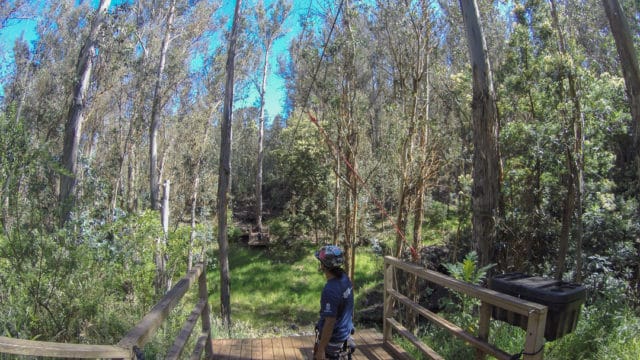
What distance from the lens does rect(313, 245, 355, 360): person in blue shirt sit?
10.7 ft

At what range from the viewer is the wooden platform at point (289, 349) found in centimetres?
487

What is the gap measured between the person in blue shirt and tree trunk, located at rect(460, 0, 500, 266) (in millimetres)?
2494

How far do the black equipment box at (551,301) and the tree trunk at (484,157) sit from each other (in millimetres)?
2082

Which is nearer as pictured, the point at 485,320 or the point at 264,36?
the point at 485,320

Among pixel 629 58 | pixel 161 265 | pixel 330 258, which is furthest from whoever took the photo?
pixel 161 265

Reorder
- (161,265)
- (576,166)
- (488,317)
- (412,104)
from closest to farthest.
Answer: (488,317) < (576,166) < (161,265) < (412,104)

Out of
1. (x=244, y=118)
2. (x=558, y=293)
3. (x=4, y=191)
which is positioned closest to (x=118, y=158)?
(x=244, y=118)

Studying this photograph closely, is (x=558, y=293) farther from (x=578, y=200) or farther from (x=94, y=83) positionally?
(x=94, y=83)

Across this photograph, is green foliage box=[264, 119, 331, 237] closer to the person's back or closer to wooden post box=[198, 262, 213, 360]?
wooden post box=[198, 262, 213, 360]

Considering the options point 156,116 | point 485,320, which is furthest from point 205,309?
point 156,116

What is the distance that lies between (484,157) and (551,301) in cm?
258

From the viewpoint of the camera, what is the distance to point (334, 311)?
326cm

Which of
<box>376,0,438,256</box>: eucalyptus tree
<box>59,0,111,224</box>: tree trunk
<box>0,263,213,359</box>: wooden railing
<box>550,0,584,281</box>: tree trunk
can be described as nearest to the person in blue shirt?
<box>0,263,213,359</box>: wooden railing

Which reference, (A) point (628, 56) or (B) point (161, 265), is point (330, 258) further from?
(B) point (161, 265)
